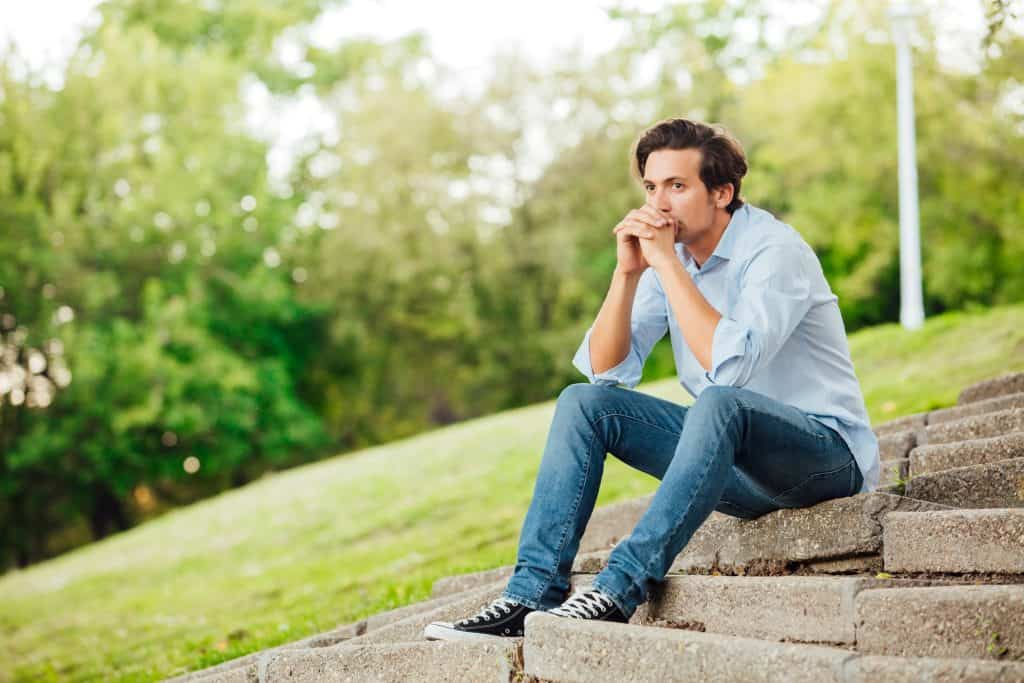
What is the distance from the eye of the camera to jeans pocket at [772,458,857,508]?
3.55 m

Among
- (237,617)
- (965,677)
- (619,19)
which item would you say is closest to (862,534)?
(965,677)

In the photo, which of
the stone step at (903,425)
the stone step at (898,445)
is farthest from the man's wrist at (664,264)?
the stone step at (903,425)

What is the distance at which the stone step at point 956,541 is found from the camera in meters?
3.13

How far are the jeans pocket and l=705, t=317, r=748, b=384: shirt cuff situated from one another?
457 mm

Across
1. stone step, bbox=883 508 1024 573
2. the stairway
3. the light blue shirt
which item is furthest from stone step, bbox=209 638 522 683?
stone step, bbox=883 508 1024 573

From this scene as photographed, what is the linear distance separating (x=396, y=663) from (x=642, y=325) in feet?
4.99

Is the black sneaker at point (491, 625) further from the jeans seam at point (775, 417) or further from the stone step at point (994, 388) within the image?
the stone step at point (994, 388)

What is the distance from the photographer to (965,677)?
243cm

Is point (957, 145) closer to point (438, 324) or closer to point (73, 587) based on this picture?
point (438, 324)

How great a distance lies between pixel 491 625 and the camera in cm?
344

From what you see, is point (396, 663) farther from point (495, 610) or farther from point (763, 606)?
point (763, 606)

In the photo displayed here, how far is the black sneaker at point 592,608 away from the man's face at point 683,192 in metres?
1.32

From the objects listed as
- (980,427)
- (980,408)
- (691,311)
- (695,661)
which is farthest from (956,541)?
(980,408)

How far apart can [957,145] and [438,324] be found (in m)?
12.9
